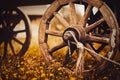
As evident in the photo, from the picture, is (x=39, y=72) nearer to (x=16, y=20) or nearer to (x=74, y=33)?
(x=74, y=33)

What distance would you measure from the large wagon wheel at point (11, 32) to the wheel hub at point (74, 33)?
7.35ft

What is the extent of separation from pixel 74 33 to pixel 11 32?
102 inches

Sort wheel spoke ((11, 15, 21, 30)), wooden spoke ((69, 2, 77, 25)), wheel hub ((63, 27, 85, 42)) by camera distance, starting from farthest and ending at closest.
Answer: wheel spoke ((11, 15, 21, 30)), wooden spoke ((69, 2, 77, 25)), wheel hub ((63, 27, 85, 42))

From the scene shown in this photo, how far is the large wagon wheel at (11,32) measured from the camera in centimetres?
697

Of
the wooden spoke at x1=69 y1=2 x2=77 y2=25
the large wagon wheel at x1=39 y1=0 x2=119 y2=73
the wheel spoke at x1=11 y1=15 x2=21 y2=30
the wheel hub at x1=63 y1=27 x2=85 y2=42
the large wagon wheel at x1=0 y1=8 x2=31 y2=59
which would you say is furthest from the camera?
the wheel spoke at x1=11 y1=15 x2=21 y2=30

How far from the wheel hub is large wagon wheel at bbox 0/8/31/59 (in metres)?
2.24

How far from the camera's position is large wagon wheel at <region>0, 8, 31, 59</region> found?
6.97m

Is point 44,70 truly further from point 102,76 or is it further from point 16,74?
point 102,76

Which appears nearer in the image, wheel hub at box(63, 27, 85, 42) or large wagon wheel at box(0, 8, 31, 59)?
wheel hub at box(63, 27, 85, 42)

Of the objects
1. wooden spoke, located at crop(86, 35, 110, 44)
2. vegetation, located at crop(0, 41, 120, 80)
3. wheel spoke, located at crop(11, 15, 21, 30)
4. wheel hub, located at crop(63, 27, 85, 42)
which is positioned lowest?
vegetation, located at crop(0, 41, 120, 80)

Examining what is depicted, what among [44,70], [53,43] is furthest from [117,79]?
[53,43]

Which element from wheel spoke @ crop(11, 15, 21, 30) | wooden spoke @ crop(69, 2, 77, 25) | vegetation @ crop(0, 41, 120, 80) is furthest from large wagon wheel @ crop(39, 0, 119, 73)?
wheel spoke @ crop(11, 15, 21, 30)

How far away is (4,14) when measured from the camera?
709 cm

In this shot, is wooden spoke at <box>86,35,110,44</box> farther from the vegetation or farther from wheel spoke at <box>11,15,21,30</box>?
wheel spoke at <box>11,15,21,30</box>
